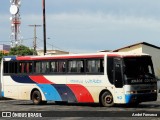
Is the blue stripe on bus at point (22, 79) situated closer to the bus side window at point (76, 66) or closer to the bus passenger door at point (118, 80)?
the bus side window at point (76, 66)

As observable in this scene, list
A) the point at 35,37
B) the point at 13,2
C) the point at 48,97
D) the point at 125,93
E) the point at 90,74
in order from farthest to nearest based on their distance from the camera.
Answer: the point at 13,2, the point at 35,37, the point at 48,97, the point at 90,74, the point at 125,93

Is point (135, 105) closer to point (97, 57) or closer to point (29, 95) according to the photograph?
point (97, 57)

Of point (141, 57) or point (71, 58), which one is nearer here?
point (141, 57)

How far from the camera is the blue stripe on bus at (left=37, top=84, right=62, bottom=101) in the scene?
2634 cm

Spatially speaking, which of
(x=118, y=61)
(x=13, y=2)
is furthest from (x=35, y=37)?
(x=118, y=61)

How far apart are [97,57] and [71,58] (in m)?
1.89

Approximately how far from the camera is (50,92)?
1049 inches

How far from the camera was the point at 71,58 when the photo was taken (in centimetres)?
2547

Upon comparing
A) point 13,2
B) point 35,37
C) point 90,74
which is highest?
point 13,2

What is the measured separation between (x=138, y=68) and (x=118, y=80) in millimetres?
A: 1190

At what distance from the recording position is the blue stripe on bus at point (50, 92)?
2634cm

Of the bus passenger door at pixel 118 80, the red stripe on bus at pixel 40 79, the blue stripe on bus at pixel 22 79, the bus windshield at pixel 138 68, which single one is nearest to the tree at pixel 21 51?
the blue stripe on bus at pixel 22 79

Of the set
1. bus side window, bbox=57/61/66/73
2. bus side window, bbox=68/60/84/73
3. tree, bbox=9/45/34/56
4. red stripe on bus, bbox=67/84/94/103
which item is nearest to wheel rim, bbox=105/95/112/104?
red stripe on bus, bbox=67/84/94/103

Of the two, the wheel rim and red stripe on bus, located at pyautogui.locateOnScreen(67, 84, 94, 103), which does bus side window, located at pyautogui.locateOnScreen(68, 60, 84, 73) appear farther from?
the wheel rim
